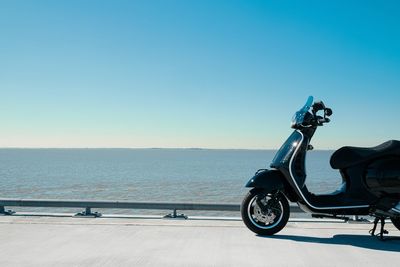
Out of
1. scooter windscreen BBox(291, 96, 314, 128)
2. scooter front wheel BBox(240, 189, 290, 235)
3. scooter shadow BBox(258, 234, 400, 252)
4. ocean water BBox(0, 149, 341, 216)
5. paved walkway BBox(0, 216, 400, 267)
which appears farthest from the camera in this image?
ocean water BBox(0, 149, 341, 216)

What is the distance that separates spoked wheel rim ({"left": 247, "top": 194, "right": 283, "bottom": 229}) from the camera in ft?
16.8

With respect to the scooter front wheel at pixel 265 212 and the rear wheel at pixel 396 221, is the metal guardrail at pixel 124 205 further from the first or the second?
the rear wheel at pixel 396 221

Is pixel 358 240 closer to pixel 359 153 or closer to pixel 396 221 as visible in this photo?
pixel 396 221

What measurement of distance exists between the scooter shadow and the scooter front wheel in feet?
0.51

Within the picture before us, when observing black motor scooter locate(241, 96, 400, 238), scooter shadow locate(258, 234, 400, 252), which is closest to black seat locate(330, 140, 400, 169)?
black motor scooter locate(241, 96, 400, 238)

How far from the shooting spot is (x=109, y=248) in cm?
437

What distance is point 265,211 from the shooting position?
5.16 meters

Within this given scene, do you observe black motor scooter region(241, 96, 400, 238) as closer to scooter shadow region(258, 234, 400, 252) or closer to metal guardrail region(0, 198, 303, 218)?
scooter shadow region(258, 234, 400, 252)

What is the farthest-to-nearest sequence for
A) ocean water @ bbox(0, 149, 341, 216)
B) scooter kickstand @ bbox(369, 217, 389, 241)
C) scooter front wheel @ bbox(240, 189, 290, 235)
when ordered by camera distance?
ocean water @ bbox(0, 149, 341, 216)
scooter front wheel @ bbox(240, 189, 290, 235)
scooter kickstand @ bbox(369, 217, 389, 241)

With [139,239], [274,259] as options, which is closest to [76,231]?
[139,239]

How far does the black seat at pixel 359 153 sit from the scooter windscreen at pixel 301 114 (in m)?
0.59

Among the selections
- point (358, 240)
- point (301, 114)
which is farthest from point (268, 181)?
point (358, 240)

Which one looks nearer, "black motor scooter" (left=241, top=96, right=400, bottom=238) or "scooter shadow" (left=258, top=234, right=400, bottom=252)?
"scooter shadow" (left=258, top=234, right=400, bottom=252)

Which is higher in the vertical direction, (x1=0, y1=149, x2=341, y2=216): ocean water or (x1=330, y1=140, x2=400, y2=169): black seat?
(x1=330, y1=140, x2=400, y2=169): black seat
